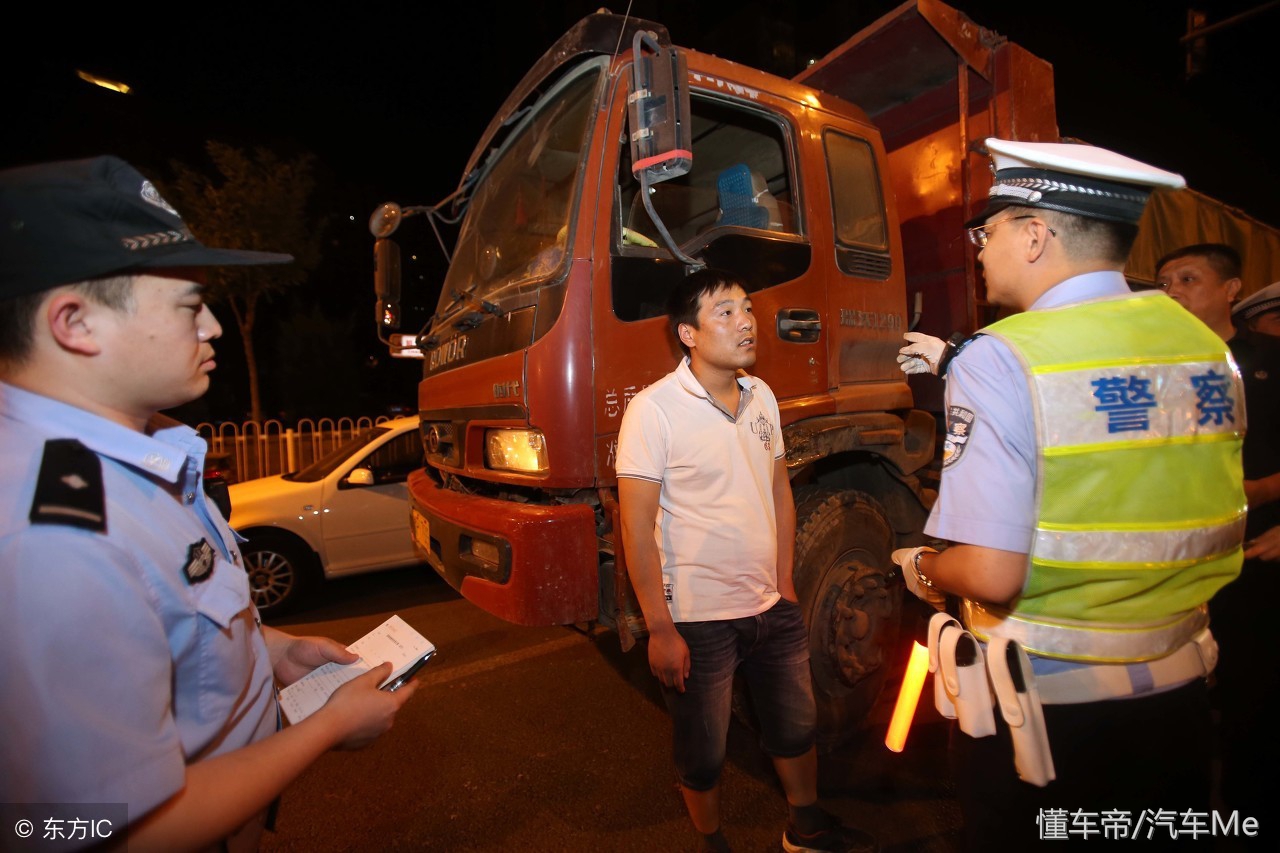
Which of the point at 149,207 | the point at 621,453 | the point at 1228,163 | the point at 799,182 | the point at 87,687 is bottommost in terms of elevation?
the point at 87,687

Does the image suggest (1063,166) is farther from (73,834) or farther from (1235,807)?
(1235,807)

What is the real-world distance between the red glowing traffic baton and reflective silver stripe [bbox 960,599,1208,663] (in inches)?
12.9

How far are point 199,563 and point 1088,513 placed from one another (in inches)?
63.3

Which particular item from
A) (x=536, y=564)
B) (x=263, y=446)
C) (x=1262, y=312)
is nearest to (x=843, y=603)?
(x=536, y=564)

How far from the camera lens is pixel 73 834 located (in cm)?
74

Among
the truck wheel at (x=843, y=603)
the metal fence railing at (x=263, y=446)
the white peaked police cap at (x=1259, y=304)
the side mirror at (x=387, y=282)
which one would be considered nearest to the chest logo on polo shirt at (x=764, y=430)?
the truck wheel at (x=843, y=603)

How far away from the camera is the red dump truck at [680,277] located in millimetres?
2334

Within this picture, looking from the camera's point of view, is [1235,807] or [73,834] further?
[1235,807]


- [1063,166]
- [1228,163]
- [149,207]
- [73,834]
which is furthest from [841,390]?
[1228,163]

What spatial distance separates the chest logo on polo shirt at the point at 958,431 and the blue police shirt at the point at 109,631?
1406 millimetres

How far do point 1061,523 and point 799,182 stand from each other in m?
2.16

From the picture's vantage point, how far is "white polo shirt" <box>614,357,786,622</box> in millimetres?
1987

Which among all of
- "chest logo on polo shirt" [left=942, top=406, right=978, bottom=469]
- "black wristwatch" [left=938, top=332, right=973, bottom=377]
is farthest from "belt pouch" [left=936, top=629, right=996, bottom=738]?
"black wristwatch" [left=938, top=332, right=973, bottom=377]

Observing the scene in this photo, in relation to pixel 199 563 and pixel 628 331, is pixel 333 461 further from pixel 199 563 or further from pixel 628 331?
pixel 199 563
